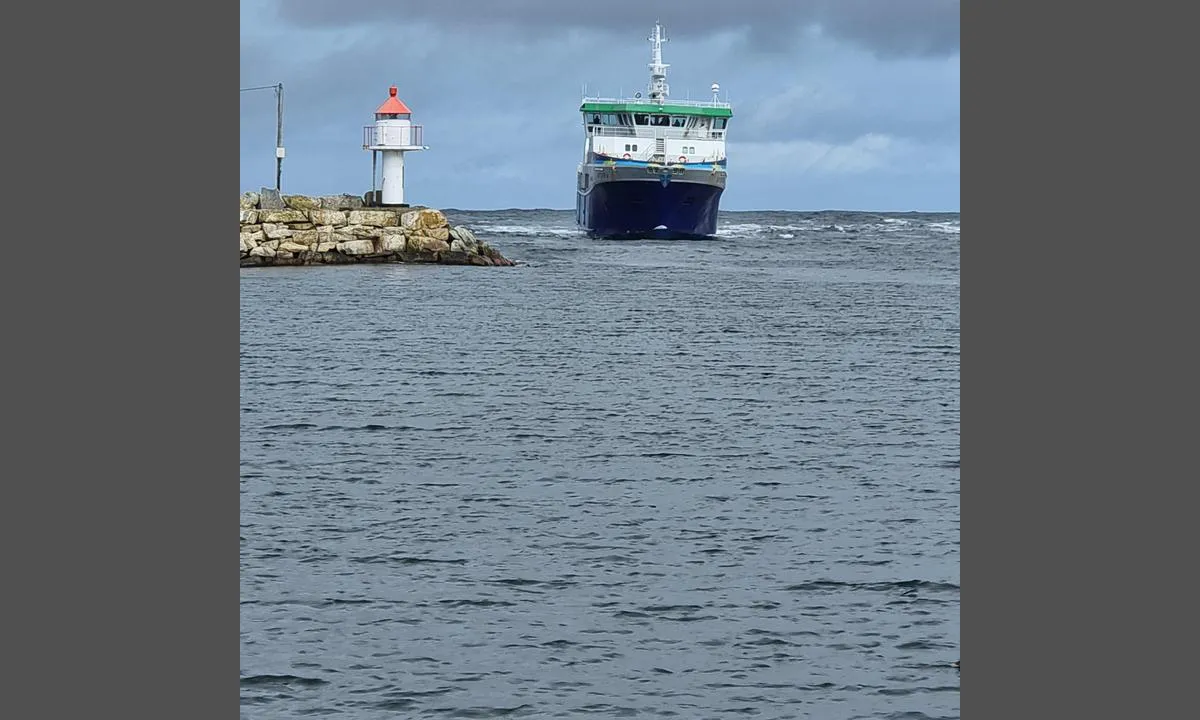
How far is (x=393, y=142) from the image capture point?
63812 mm

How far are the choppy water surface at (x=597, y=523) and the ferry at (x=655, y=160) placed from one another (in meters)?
44.5

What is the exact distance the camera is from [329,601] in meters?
14.6

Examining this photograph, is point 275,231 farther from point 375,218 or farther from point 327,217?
point 375,218

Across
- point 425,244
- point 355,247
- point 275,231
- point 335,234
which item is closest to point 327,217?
point 335,234

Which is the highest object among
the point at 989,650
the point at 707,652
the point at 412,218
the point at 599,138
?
the point at 599,138

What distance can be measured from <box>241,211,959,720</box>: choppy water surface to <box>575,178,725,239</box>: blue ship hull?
4498 cm

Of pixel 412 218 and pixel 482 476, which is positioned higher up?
pixel 412 218

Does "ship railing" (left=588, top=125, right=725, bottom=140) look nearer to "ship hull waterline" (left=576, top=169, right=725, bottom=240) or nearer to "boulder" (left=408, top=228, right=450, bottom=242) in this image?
"ship hull waterline" (left=576, top=169, right=725, bottom=240)

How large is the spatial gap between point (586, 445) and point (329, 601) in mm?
8820

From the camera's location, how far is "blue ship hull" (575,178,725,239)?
8462cm

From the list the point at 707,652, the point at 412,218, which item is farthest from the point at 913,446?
the point at 412,218

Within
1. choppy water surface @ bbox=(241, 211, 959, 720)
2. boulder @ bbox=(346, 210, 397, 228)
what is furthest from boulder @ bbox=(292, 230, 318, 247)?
choppy water surface @ bbox=(241, 211, 959, 720)

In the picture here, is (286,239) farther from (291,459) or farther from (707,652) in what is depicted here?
(707,652)

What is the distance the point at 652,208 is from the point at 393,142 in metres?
25.7
